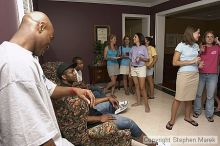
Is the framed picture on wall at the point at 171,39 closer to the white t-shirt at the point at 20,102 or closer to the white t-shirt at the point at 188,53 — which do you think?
the white t-shirt at the point at 188,53

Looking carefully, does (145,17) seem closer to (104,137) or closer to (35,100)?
(104,137)

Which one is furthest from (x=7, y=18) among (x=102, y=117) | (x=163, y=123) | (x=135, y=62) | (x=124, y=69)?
(x=124, y=69)

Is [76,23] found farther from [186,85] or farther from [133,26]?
[186,85]

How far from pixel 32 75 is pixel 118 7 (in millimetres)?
4916

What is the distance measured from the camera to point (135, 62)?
3527 mm

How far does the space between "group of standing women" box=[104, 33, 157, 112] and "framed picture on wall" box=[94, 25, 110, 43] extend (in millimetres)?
782

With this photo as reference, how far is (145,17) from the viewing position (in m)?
5.62

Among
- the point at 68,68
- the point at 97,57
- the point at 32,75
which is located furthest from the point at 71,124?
the point at 97,57

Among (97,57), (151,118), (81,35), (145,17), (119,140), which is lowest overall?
(151,118)

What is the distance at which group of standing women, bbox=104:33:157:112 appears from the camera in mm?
A: 3504

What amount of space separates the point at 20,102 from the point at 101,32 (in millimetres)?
4640

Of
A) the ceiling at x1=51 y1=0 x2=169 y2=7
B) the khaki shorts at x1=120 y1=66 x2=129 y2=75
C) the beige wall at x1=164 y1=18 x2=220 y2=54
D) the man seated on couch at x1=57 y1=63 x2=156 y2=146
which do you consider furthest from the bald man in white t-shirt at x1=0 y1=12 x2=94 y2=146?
the beige wall at x1=164 y1=18 x2=220 y2=54

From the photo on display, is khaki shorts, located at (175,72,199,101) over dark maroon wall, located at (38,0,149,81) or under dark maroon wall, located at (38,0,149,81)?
under

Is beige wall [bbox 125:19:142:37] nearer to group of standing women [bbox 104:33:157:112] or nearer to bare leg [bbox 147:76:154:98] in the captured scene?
group of standing women [bbox 104:33:157:112]
